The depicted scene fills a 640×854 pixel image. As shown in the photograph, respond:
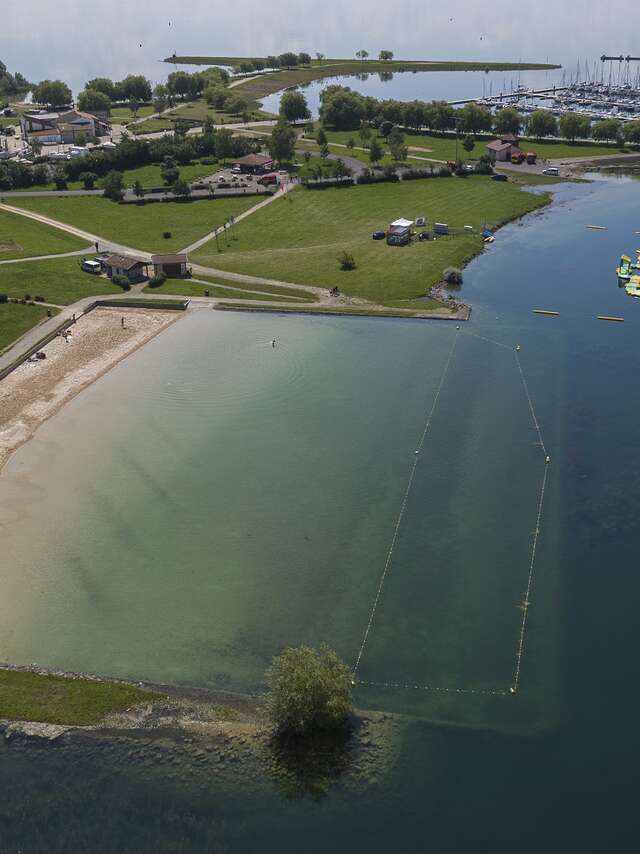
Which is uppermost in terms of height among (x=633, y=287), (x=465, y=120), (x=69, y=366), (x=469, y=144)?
(x=465, y=120)

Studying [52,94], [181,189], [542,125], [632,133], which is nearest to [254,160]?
[181,189]

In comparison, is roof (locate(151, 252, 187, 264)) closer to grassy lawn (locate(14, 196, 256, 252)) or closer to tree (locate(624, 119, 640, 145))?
grassy lawn (locate(14, 196, 256, 252))

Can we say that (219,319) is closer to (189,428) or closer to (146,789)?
(189,428)

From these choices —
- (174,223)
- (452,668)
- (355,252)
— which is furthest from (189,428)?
(174,223)

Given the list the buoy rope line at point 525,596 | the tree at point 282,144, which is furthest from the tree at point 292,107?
the buoy rope line at point 525,596

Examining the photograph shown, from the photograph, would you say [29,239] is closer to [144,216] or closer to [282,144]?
[144,216]

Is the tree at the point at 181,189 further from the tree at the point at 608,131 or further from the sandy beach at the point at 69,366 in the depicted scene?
the tree at the point at 608,131

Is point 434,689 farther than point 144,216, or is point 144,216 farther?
point 144,216
